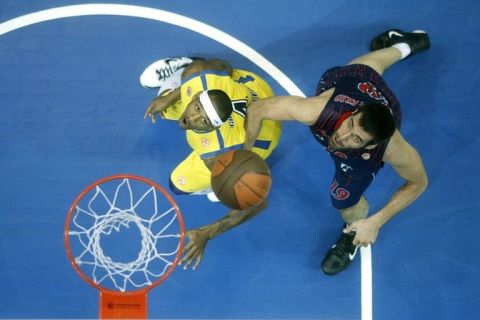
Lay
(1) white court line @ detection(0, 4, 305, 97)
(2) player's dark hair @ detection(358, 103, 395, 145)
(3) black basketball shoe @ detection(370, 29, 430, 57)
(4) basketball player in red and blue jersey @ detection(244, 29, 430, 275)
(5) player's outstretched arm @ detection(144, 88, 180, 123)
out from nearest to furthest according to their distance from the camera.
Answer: (2) player's dark hair @ detection(358, 103, 395, 145) → (4) basketball player in red and blue jersey @ detection(244, 29, 430, 275) → (5) player's outstretched arm @ detection(144, 88, 180, 123) → (3) black basketball shoe @ detection(370, 29, 430, 57) → (1) white court line @ detection(0, 4, 305, 97)

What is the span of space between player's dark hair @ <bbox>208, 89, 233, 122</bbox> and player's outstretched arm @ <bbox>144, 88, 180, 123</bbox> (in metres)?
0.66

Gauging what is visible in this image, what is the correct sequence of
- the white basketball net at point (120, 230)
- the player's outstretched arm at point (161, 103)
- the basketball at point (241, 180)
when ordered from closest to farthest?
the basketball at point (241, 180) < the player's outstretched arm at point (161, 103) < the white basketball net at point (120, 230)

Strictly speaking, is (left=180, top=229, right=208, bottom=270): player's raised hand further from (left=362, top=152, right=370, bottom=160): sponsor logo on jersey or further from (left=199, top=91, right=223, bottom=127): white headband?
(left=362, top=152, right=370, bottom=160): sponsor logo on jersey

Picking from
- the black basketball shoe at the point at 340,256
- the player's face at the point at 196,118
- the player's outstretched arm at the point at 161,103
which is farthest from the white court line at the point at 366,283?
the player's outstretched arm at the point at 161,103

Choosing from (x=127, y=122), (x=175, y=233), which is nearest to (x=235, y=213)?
(x=175, y=233)

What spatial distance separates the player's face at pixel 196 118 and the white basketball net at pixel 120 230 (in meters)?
1.05

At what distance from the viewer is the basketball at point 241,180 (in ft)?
11.7

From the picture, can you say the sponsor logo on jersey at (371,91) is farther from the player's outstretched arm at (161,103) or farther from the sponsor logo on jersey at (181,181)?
the sponsor logo on jersey at (181,181)

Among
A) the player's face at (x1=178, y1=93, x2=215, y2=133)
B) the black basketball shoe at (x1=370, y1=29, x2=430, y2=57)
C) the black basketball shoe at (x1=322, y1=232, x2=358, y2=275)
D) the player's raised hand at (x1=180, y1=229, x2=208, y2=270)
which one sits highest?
the black basketball shoe at (x1=370, y1=29, x2=430, y2=57)

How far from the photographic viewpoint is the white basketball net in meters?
4.52

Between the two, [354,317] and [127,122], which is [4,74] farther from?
[354,317]

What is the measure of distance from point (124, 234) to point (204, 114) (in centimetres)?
153

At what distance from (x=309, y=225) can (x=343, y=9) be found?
204 centimetres

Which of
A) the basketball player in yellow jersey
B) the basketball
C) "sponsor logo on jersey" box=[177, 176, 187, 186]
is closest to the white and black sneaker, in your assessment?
the basketball player in yellow jersey
